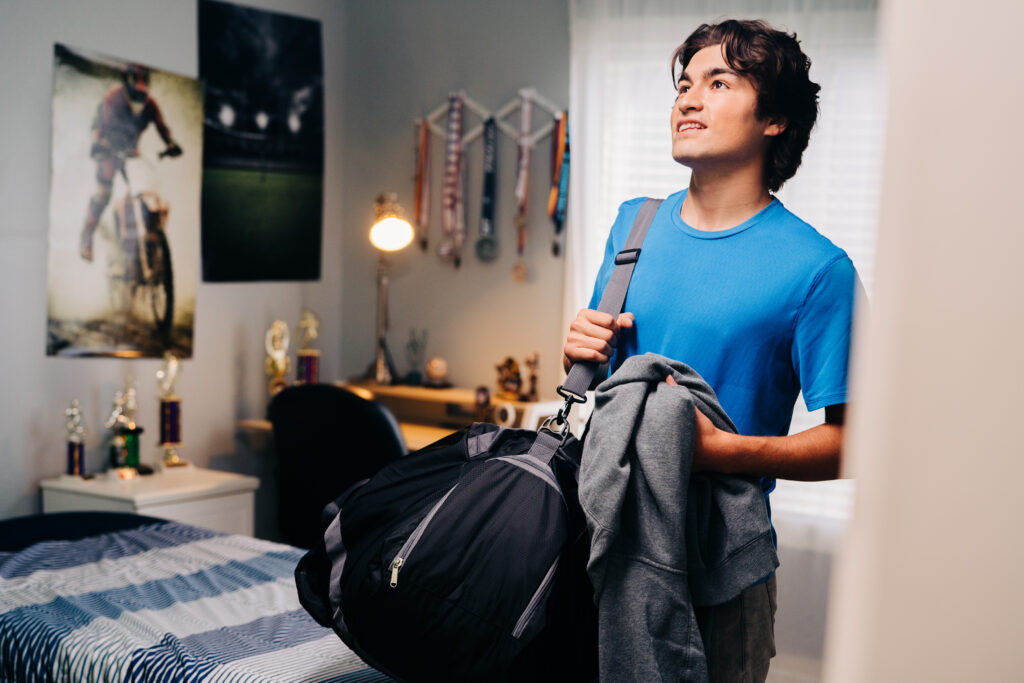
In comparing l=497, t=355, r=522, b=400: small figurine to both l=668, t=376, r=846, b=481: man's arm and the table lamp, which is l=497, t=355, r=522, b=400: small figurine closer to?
the table lamp

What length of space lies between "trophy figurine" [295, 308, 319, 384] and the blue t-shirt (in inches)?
110

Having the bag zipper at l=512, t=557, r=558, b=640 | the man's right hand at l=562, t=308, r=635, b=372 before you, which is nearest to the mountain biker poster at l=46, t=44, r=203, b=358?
the man's right hand at l=562, t=308, r=635, b=372

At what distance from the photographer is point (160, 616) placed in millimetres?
1879

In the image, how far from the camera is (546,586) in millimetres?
986

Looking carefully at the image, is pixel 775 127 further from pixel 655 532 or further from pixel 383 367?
pixel 383 367

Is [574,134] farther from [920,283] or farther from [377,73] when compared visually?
[920,283]

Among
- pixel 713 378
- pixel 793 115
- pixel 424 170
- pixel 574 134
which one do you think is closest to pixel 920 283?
pixel 713 378

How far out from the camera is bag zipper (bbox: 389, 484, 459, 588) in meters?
1.04

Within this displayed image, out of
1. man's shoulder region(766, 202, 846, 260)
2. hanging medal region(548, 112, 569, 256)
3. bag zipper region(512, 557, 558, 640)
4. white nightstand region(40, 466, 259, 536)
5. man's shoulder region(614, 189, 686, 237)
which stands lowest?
white nightstand region(40, 466, 259, 536)

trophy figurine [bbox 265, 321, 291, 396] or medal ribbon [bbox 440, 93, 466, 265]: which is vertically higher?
medal ribbon [bbox 440, 93, 466, 265]

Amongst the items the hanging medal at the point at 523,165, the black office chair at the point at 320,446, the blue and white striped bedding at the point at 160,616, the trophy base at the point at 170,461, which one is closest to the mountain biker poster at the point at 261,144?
the trophy base at the point at 170,461

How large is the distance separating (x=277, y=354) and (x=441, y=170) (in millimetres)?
1085

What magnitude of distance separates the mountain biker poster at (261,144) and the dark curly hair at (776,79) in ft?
9.68

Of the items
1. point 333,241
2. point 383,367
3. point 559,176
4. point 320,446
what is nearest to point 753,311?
point 320,446
